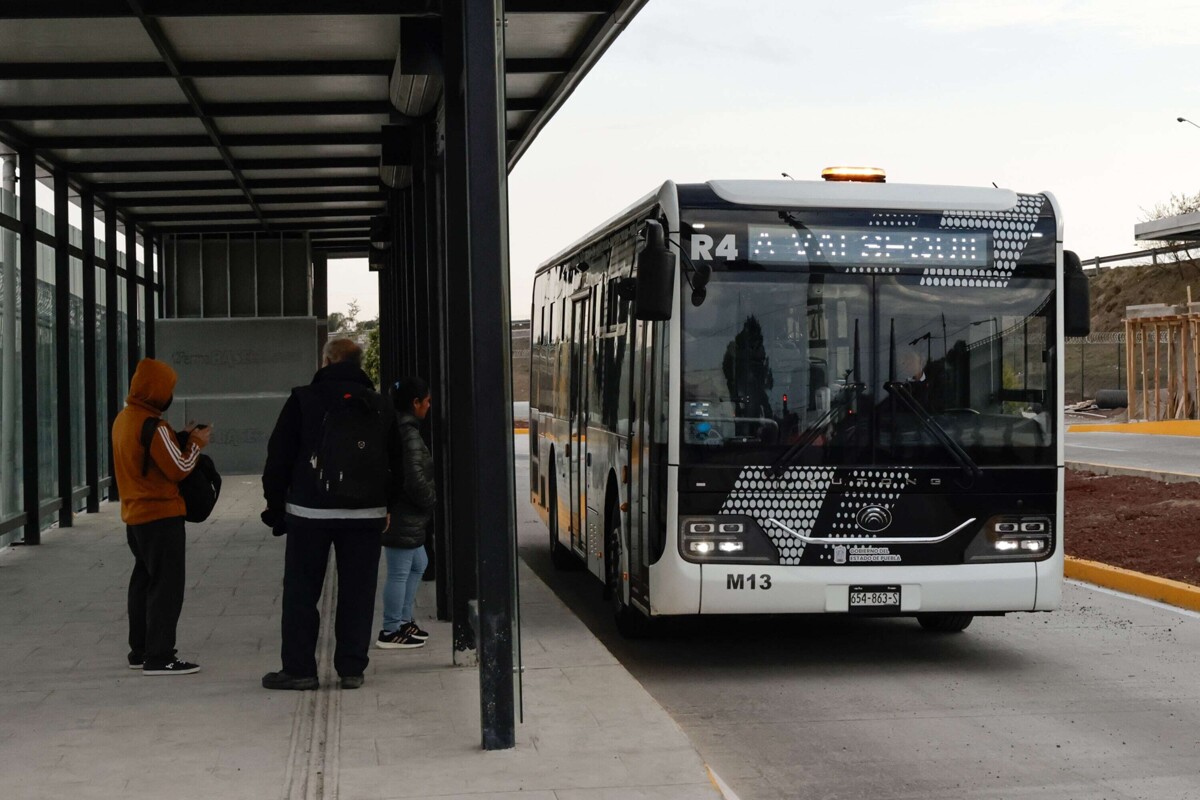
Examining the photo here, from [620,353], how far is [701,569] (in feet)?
7.00

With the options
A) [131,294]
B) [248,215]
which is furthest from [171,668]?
[131,294]

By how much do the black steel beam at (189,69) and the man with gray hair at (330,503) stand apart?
17.6 ft

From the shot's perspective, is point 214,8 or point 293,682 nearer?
point 293,682

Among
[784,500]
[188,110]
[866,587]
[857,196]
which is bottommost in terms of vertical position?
[866,587]

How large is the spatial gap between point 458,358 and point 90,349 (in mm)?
12488

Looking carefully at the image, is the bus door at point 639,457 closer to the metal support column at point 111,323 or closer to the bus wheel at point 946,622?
the bus wheel at point 946,622

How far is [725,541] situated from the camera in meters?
9.36

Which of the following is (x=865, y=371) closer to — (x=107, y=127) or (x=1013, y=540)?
(x=1013, y=540)

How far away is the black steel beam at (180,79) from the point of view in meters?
11.3

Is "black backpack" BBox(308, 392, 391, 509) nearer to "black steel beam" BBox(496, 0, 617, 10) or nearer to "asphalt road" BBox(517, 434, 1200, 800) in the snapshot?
"asphalt road" BBox(517, 434, 1200, 800)

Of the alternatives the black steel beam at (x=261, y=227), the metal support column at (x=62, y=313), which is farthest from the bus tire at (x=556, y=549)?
the black steel beam at (x=261, y=227)

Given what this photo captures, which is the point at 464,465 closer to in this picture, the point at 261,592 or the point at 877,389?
the point at 877,389

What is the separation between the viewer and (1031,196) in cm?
993

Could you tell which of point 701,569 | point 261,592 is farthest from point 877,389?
point 261,592
